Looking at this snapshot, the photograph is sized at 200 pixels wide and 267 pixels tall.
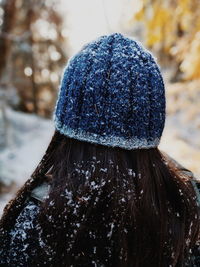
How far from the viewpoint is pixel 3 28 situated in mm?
10297

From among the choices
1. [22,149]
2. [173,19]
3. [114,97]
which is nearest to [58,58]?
[22,149]

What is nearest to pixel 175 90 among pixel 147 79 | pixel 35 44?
pixel 35 44

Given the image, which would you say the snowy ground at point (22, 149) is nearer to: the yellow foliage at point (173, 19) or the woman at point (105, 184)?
the yellow foliage at point (173, 19)

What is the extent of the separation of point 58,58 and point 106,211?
Answer: 53.7ft

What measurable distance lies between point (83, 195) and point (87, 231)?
142mm

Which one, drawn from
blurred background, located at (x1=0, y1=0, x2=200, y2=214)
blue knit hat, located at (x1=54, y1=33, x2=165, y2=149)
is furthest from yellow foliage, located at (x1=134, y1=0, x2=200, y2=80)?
blue knit hat, located at (x1=54, y1=33, x2=165, y2=149)

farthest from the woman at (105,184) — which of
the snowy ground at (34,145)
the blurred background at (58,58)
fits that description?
the snowy ground at (34,145)

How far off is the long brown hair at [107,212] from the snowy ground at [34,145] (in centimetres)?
497

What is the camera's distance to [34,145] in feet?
45.1

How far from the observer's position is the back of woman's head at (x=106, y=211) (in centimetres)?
145

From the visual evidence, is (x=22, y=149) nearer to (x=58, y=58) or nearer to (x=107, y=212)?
(x=58, y=58)

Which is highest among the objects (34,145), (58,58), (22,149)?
(58,58)

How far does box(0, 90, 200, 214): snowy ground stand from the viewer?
820 centimetres

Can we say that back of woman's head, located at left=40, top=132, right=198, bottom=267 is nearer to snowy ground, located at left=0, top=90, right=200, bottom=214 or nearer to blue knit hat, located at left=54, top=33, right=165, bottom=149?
blue knit hat, located at left=54, top=33, right=165, bottom=149
